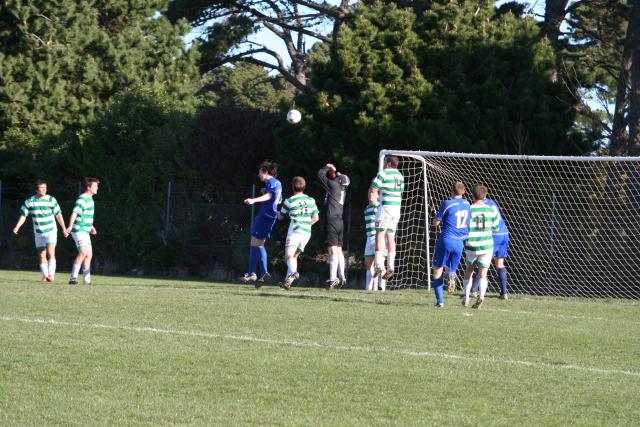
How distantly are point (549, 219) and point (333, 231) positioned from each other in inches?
231

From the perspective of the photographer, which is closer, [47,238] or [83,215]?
[83,215]

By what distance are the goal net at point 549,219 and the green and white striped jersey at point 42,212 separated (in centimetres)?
658

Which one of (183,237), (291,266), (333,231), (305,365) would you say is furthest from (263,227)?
(183,237)

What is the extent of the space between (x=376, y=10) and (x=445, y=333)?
596 inches

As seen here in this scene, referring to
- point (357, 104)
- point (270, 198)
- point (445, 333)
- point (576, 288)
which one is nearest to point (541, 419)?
point (445, 333)

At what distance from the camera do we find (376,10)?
25188mm

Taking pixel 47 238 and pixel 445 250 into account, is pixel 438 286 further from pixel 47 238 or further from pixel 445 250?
pixel 47 238

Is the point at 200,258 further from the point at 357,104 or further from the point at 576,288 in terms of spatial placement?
the point at 576,288

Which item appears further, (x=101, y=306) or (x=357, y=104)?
(x=357, y=104)

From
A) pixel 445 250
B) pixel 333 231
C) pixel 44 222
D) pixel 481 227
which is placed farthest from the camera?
pixel 44 222

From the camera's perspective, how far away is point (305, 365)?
8672 mm

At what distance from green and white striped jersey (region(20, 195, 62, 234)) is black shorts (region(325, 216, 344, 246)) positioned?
5254 millimetres

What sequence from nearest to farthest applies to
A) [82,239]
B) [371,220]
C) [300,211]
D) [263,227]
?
[300,211] < [263,227] < [371,220] < [82,239]

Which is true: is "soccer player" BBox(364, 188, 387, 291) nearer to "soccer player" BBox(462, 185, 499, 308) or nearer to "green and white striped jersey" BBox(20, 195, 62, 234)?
"soccer player" BBox(462, 185, 499, 308)
